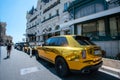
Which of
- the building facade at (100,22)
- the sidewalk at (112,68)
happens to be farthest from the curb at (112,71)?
the building facade at (100,22)

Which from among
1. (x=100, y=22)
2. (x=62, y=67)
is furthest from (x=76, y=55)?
(x=100, y=22)

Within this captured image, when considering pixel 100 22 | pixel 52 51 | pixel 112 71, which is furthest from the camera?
pixel 100 22

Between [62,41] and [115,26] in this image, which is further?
[115,26]

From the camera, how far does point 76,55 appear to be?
5.97 meters

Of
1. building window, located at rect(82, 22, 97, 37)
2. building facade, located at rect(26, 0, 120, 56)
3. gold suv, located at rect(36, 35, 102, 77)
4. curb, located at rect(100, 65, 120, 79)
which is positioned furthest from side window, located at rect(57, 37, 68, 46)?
building window, located at rect(82, 22, 97, 37)

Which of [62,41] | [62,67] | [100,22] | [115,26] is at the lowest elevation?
[62,67]

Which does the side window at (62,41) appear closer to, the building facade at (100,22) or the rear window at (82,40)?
the rear window at (82,40)

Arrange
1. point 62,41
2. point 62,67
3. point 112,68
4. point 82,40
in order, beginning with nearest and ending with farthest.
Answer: point 62,67 < point 82,40 < point 62,41 < point 112,68

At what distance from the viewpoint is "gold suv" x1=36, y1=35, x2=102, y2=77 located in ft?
19.3

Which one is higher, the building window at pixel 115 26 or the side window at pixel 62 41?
the building window at pixel 115 26

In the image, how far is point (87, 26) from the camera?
17.6 metres

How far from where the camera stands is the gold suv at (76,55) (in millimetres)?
5895

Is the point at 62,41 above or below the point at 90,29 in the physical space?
below

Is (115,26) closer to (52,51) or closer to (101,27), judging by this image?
(101,27)
